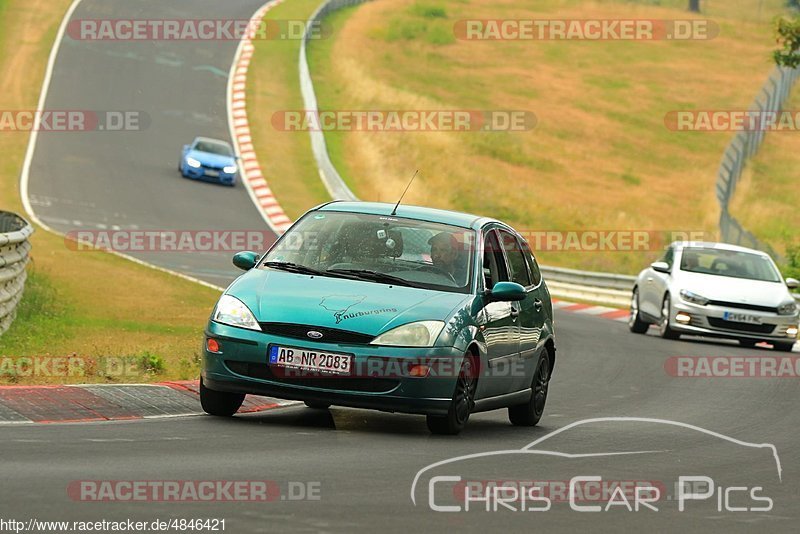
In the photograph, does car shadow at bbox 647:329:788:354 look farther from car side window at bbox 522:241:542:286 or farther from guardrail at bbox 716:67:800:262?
car side window at bbox 522:241:542:286

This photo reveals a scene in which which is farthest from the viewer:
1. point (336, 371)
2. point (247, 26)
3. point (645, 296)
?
point (247, 26)

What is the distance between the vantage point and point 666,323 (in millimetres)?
23422

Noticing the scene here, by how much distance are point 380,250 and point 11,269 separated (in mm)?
6842

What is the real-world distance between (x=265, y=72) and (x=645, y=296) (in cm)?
3080

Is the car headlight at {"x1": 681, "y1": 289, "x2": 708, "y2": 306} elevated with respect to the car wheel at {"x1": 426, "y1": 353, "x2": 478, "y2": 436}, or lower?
lower

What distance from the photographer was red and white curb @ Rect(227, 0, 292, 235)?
37.2 m

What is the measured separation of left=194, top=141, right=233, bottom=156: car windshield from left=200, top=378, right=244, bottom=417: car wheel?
29.5m

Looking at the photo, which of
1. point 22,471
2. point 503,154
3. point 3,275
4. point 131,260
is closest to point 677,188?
point 503,154

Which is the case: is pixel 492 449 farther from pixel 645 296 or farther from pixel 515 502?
pixel 645 296

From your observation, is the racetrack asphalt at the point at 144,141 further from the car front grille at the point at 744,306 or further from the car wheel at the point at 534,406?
A: the car wheel at the point at 534,406

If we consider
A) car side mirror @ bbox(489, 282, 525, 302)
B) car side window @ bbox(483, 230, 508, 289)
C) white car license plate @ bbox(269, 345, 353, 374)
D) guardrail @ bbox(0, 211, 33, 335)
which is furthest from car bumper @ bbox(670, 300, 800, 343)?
white car license plate @ bbox(269, 345, 353, 374)

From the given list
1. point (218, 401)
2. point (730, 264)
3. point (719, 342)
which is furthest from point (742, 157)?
point (218, 401)

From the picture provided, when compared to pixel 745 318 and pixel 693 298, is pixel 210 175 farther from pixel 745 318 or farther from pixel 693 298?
pixel 745 318

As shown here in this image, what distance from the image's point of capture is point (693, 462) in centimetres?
1023
